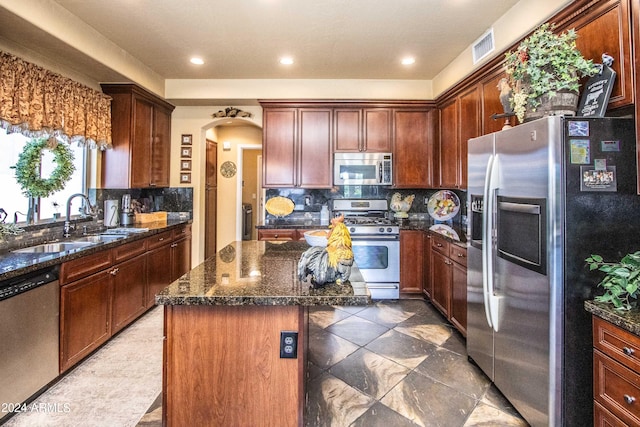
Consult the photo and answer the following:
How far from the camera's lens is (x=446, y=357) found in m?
2.62

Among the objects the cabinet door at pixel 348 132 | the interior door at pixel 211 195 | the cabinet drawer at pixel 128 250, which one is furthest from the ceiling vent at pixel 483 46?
the interior door at pixel 211 195

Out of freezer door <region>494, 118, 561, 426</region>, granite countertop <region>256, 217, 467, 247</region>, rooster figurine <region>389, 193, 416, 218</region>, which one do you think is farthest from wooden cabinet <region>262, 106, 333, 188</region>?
freezer door <region>494, 118, 561, 426</region>

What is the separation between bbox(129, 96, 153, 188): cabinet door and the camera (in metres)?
3.72

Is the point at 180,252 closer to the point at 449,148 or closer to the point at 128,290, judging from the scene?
the point at 128,290

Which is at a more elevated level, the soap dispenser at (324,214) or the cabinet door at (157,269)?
the soap dispenser at (324,214)

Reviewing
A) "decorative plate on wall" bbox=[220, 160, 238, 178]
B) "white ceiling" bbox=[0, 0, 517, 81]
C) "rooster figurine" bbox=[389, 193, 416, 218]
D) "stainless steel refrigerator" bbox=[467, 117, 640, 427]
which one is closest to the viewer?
"stainless steel refrigerator" bbox=[467, 117, 640, 427]

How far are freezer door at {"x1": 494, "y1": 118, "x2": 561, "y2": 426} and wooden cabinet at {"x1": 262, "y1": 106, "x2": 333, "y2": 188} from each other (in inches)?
98.5

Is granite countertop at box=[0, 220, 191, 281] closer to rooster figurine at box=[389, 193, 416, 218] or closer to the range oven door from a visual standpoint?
the range oven door

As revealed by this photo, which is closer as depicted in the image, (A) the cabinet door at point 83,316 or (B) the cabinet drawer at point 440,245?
(A) the cabinet door at point 83,316

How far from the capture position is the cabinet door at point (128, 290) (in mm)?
2869

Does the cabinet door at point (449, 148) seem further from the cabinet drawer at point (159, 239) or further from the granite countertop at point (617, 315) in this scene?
the cabinet drawer at point (159, 239)

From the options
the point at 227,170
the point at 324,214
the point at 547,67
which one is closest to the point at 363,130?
the point at 324,214

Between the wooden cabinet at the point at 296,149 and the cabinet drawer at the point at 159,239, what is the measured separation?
1328mm

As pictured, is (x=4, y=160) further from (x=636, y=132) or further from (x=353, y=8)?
(x=636, y=132)
